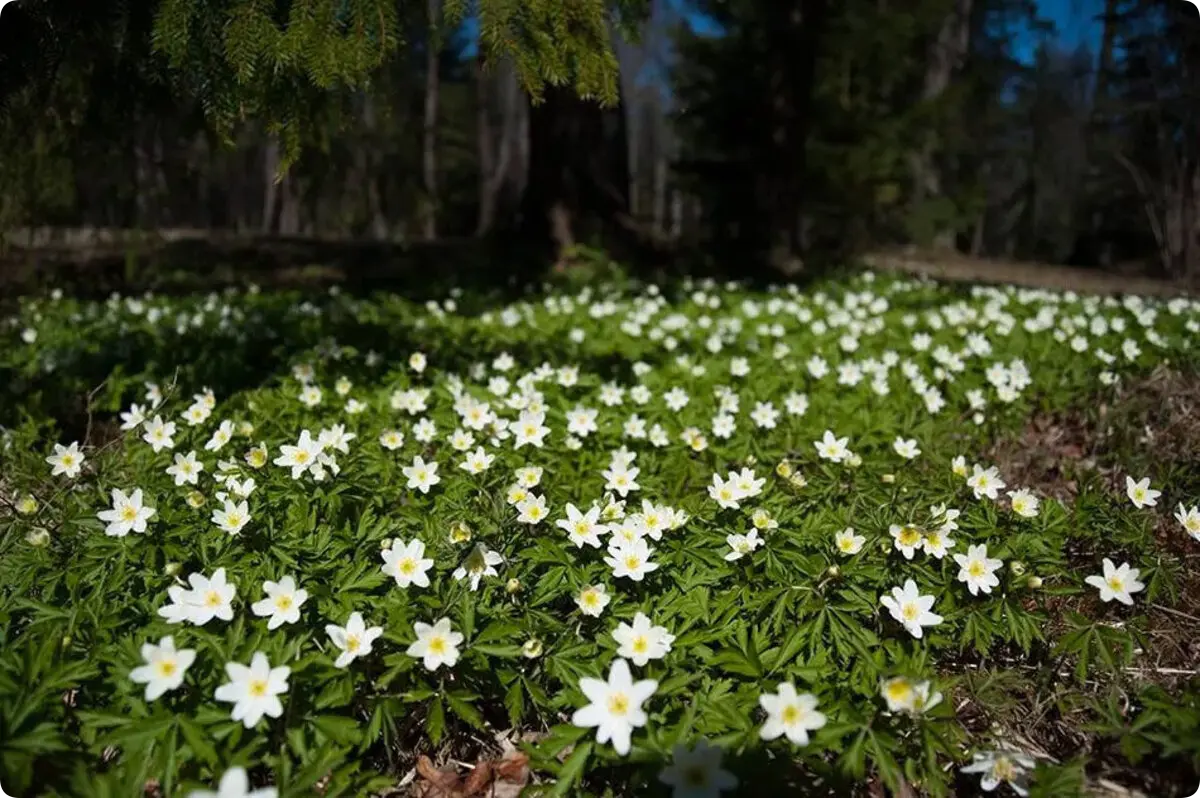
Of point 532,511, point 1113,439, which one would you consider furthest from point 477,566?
point 1113,439

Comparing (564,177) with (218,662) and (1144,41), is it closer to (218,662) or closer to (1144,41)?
(218,662)

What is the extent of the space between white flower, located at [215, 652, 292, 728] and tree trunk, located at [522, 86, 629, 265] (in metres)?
7.51

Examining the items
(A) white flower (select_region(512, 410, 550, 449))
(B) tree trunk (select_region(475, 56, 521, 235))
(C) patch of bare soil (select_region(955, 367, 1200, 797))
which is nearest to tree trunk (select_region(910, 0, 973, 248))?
(B) tree trunk (select_region(475, 56, 521, 235))

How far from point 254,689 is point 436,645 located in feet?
1.26

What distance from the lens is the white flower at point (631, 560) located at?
196 centimetres

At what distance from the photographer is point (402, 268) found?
9.04 metres

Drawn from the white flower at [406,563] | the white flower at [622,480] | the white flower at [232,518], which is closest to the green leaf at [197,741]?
the white flower at [406,563]

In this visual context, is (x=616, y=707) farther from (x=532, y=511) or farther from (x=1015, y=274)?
(x=1015, y=274)

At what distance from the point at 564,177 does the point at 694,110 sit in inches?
124

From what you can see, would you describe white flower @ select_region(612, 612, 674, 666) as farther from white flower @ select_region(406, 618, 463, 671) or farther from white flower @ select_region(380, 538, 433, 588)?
white flower @ select_region(380, 538, 433, 588)

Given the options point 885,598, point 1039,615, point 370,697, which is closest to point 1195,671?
point 1039,615

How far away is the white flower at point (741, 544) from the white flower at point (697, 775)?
69cm

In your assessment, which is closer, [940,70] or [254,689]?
[254,689]

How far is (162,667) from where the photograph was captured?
153 centimetres
